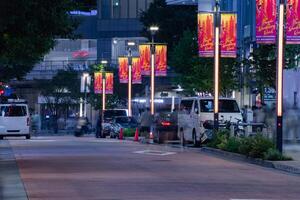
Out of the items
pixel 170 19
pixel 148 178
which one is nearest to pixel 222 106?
pixel 148 178

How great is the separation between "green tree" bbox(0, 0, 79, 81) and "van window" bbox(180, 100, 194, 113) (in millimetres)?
11972

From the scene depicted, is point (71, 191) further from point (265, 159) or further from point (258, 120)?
point (258, 120)

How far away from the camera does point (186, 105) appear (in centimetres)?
4078

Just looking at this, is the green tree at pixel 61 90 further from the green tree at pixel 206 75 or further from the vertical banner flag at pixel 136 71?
the green tree at pixel 206 75

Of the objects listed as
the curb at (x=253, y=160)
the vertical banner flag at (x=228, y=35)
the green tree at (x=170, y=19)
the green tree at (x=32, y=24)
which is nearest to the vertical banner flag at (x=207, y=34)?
the vertical banner flag at (x=228, y=35)

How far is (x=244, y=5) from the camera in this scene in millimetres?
64438

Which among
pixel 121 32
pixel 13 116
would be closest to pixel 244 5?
pixel 13 116

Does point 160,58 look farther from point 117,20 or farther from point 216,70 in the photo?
point 117,20

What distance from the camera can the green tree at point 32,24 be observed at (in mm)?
23609

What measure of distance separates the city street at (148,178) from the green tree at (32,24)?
11.8 feet

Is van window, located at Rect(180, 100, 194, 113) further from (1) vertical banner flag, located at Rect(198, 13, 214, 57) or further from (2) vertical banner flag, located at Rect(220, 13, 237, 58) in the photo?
(2) vertical banner flag, located at Rect(220, 13, 237, 58)

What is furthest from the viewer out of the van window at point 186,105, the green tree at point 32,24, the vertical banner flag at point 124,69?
the vertical banner flag at point 124,69

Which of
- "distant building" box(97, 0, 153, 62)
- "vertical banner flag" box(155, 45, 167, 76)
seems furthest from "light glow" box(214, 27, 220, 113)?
"distant building" box(97, 0, 153, 62)

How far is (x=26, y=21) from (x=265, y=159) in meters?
8.41
